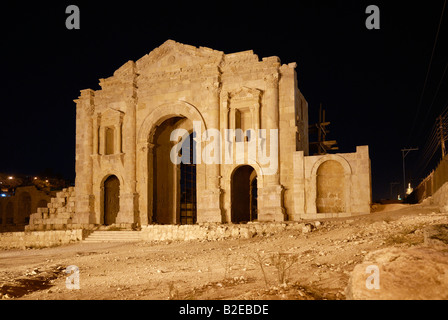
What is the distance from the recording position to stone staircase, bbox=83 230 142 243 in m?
17.8

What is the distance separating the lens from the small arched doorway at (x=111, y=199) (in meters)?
22.0

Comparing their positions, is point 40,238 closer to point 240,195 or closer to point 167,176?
point 167,176

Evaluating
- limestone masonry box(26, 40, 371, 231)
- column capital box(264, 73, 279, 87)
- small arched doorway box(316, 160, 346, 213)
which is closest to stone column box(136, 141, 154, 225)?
limestone masonry box(26, 40, 371, 231)

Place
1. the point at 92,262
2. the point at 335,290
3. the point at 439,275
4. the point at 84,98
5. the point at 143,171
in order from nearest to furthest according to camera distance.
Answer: the point at 439,275, the point at 335,290, the point at 92,262, the point at 143,171, the point at 84,98

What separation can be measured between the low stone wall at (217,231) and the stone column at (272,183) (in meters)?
1.99

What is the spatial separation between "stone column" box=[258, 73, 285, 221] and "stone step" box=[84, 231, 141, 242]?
19.4 feet

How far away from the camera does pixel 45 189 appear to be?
3878 cm

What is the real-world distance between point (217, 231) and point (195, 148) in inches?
252

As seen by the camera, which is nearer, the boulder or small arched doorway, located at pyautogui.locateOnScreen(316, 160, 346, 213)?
the boulder

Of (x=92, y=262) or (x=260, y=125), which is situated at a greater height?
Result: (x=260, y=125)

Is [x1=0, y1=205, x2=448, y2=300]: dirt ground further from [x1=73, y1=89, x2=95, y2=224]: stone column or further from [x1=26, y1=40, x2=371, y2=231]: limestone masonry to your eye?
[x1=73, y1=89, x2=95, y2=224]: stone column

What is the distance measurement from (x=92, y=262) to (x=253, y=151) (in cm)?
957

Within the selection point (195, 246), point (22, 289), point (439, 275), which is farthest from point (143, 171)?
point (439, 275)

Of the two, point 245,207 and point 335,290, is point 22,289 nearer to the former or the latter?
point 335,290
